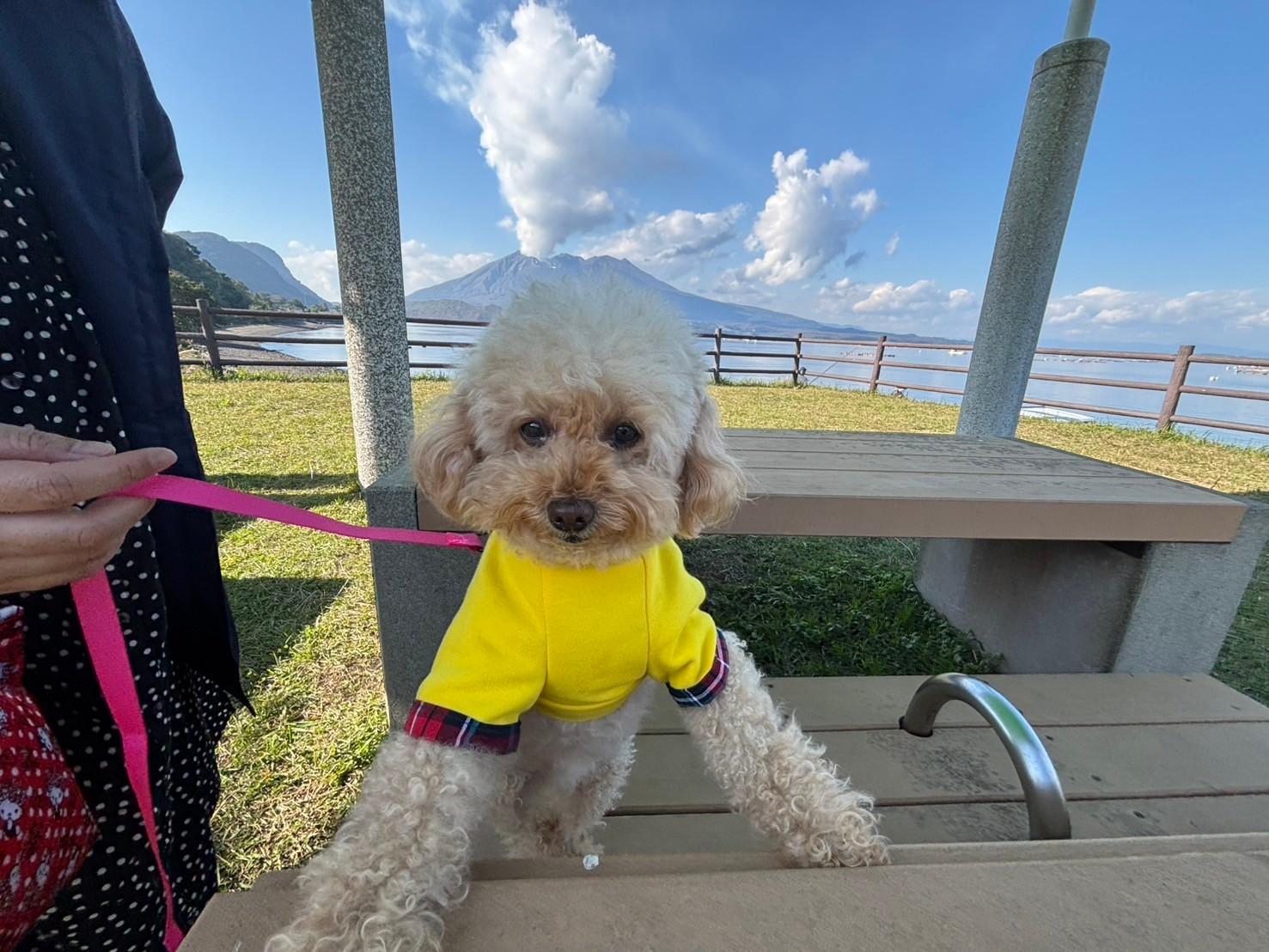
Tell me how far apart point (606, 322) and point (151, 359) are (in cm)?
84

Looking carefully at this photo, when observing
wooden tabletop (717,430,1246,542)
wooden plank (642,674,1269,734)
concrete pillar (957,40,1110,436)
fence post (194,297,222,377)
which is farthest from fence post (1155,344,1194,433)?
fence post (194,297,222,377)

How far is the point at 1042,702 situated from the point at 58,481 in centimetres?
228

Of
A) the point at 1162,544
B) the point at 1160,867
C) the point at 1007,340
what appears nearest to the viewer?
the point at 1160,867

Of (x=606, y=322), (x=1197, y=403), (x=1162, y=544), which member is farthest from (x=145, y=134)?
(x=1197, y=403)

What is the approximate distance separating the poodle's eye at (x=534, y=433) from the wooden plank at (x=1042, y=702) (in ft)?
3.08

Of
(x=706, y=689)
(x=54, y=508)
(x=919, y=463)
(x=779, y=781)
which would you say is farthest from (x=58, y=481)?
(x=919, y=463)

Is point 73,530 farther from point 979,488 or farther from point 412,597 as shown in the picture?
point 979,488

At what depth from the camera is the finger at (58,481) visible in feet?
1.94

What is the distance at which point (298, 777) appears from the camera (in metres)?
1.87

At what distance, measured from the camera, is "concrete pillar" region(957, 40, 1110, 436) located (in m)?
3.64

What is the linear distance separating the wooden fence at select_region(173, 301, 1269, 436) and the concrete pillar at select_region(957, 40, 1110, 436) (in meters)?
0.41

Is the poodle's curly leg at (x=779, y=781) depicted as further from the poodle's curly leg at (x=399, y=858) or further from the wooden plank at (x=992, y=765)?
the poodle's curly leg at (x=399, y=858)

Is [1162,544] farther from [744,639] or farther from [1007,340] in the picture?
[1007,340]

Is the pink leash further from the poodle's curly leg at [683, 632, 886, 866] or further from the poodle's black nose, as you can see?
the poodle's curly leg at [683, 632, 886, 866]
